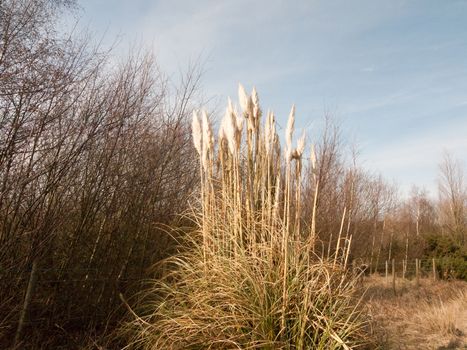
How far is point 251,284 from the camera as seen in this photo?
2.95m

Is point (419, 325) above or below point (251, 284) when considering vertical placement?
below

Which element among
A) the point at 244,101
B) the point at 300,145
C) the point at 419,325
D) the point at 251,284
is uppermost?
the point at 244,101

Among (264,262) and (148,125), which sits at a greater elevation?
(148,125)

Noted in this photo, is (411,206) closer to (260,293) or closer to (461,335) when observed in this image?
(461,335)

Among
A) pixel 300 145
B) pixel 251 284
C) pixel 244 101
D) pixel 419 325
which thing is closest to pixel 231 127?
pixel 244 101

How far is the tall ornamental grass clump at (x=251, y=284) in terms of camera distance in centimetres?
274

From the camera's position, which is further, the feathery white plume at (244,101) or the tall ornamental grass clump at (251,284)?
the feathery white plume at (244,101)

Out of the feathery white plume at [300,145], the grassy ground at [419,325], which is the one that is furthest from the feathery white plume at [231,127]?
the grassy ground at [419,325]

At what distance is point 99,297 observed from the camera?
372cm

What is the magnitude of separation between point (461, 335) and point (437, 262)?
36.7 ft

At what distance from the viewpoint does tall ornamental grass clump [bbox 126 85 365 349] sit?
2736 mm

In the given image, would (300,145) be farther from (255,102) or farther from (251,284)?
(251,284)

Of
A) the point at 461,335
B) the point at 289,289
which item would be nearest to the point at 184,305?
the point at 289,289

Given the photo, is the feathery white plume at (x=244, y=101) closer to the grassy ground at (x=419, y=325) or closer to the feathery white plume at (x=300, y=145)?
the feathery white plume at (x=300, y=145)
